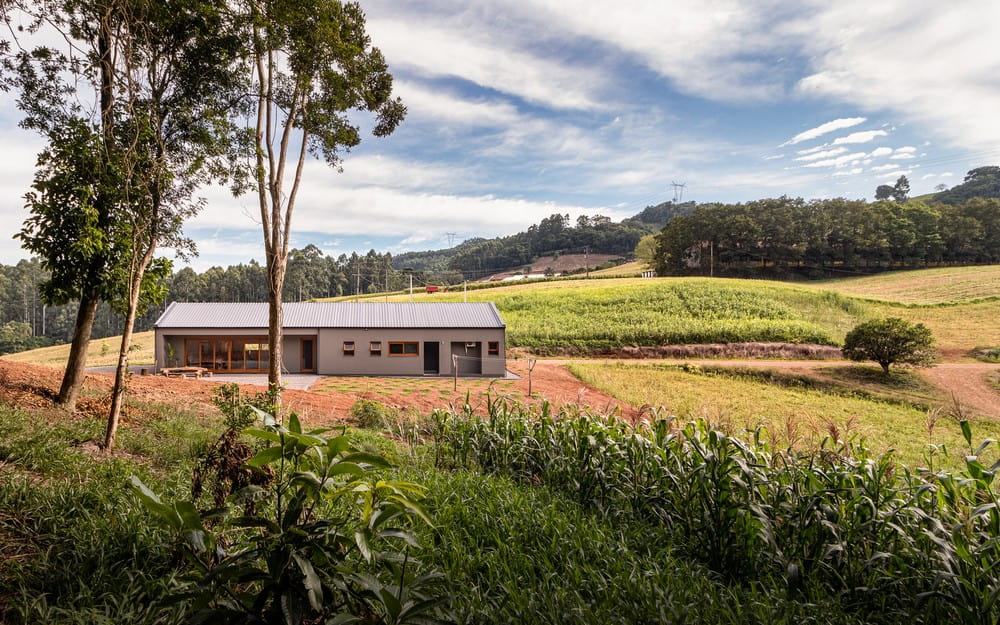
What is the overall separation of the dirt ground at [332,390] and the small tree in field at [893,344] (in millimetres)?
12908

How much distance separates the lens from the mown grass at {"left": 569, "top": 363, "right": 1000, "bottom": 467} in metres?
11.7

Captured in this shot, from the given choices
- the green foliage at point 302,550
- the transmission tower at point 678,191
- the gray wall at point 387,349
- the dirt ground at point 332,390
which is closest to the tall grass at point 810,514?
the dirt ground at point 332,390

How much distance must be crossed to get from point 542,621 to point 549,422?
10.5 ft

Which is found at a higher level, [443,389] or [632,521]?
[632,521]

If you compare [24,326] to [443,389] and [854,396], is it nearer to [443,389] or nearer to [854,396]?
[443,389]

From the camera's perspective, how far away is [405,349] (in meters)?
22.2

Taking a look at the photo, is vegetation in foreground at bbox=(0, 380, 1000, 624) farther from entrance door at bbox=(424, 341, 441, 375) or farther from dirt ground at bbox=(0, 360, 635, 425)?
entrance door at bbox=(424, 341, 441, 375)

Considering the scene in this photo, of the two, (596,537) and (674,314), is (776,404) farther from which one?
(674,314)

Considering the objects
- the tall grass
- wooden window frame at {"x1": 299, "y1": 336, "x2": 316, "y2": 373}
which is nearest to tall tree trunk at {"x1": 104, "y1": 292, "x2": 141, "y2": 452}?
the tall grass

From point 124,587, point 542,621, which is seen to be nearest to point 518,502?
point 542,621

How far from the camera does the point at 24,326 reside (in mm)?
53250

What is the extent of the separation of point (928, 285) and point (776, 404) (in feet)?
134

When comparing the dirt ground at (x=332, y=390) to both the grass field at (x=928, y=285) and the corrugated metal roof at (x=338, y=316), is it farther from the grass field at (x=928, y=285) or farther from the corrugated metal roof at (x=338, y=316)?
the grass field at (x=928, y=285)

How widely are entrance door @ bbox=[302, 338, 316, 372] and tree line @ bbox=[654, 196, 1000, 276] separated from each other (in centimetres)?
5042
